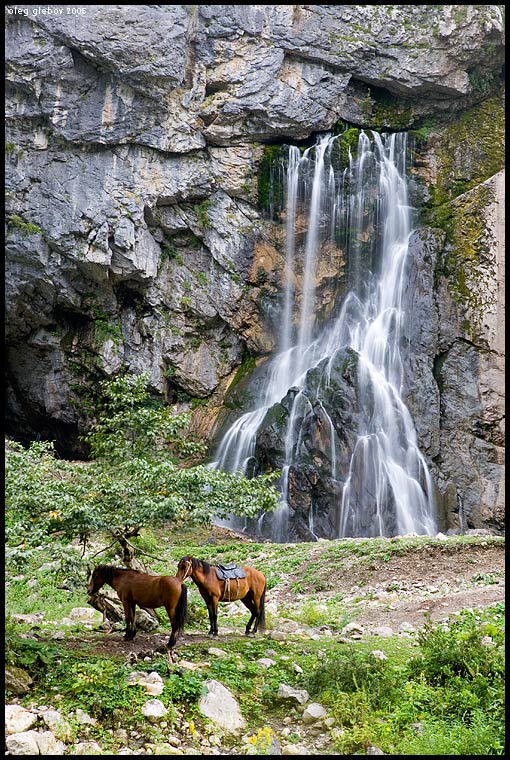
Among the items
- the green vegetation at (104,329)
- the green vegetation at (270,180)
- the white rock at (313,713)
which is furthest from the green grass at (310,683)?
the green vegetation at (270,180)

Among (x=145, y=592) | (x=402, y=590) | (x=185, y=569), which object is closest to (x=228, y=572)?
(x=185, y=569)

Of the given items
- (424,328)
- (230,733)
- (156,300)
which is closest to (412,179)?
(424,328)

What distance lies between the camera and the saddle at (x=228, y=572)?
8.85 metres

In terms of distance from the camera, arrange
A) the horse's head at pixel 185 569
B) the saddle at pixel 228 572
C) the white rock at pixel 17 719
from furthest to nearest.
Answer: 1. the saddle at pixel 228 572
2. the horse's head at pixel 185 569
3. the white rock at pixel 17 719

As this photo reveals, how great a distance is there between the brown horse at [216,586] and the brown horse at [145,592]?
0.74ft

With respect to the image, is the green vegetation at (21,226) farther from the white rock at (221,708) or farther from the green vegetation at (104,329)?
the white rock at (221,708)

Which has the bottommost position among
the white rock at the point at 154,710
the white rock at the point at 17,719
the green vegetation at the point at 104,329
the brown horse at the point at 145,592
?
the white rock at the point at 154,710

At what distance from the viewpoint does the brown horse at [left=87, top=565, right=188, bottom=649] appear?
7887 millimetres

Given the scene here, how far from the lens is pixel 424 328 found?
31.3 m

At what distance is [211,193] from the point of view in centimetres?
3266

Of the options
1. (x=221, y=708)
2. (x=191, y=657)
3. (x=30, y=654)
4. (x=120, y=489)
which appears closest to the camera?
(x=221, y=708)

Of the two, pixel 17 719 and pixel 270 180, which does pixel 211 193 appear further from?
pixel 17 719

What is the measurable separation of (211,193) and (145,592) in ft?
90.3

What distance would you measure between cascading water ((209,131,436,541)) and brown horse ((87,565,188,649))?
667 inches
